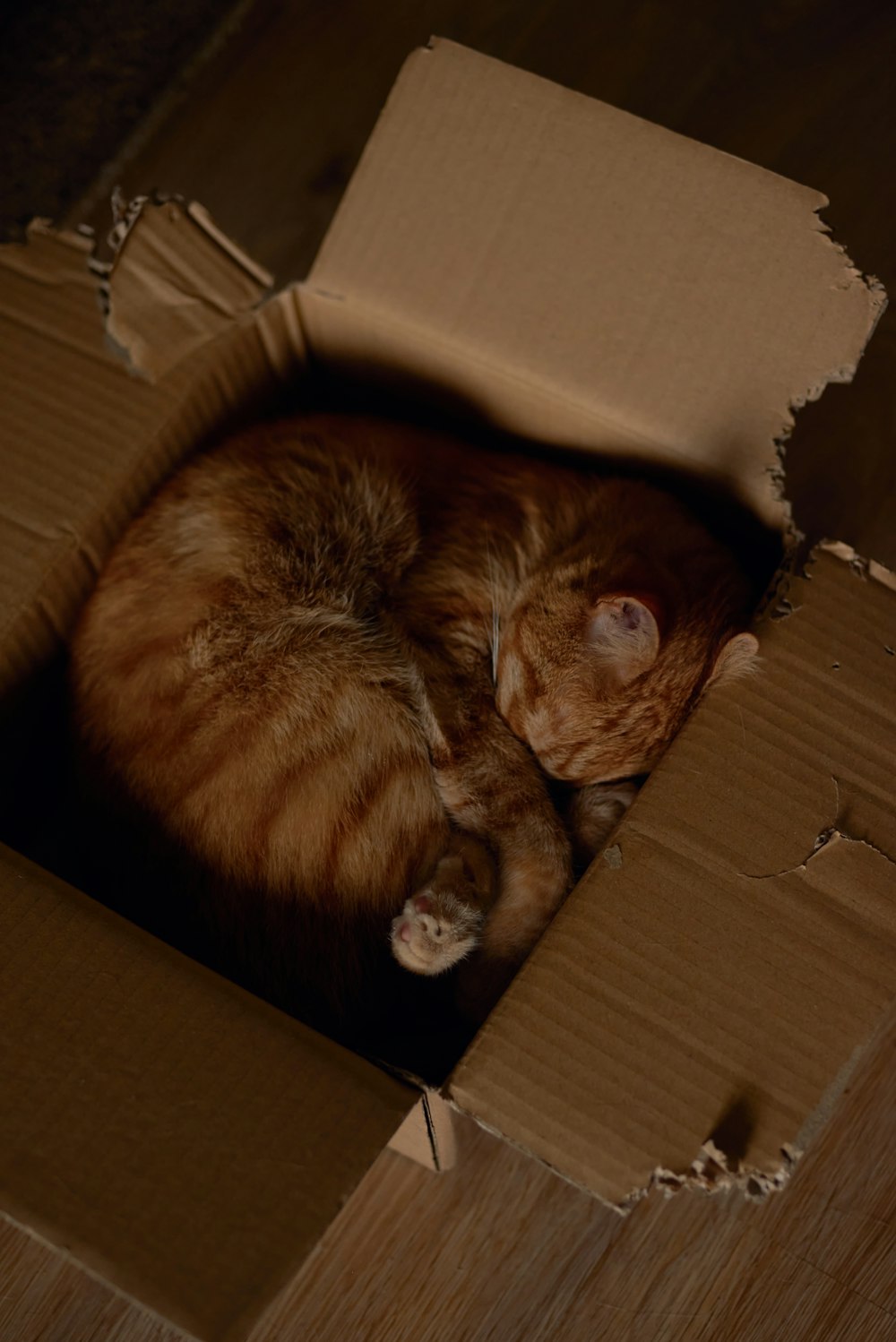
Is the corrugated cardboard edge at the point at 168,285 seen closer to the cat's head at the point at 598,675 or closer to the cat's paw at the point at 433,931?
the cat's head at the point at 598,675

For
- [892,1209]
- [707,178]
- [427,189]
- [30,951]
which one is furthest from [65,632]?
[892,1209]

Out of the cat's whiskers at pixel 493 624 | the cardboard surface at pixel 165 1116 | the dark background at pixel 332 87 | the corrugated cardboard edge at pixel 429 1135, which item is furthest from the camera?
the dark background at pixel 332 87

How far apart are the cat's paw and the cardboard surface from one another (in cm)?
25

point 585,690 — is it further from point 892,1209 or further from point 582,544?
point 892,1209

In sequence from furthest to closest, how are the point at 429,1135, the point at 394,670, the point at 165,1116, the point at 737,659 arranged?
the point at 394,670 → the point at 429,1135 → the point at 737,659 → the point at 165,1116

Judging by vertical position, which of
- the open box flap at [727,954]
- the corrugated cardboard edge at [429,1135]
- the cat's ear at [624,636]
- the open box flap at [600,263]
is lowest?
the corrugated cardboard edge at [429,1135]

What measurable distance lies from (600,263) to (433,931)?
2.87 ft

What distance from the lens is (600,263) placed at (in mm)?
1330

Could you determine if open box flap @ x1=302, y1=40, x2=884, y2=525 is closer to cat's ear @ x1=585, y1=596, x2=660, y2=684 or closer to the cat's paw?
cat's ear @ x1=585, y1=596, x2=660, y2=684

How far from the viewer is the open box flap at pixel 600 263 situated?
1294mm

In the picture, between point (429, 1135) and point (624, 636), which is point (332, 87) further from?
point (429, 1135)

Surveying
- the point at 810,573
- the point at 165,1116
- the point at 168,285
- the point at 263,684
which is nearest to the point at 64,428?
the point at 168,285

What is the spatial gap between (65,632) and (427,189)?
2.51 ft


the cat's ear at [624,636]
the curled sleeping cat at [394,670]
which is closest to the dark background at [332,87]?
the curled sleeping cat at [394,670]
